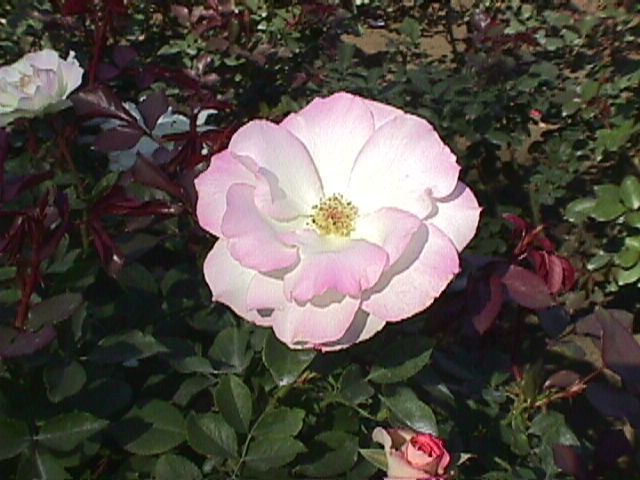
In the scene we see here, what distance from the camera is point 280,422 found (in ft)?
2.93

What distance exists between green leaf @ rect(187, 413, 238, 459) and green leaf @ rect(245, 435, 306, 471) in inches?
0.7

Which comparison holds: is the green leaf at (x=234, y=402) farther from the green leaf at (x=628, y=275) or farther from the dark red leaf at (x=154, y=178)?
the green leaf at (x=628, y=275)

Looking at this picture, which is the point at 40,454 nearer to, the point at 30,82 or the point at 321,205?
the point at 321,205

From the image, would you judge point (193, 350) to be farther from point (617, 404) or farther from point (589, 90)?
point (589, 90)

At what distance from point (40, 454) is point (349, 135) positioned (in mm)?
393

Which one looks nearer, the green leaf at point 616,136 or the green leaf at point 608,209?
the green leaf at point 608,209

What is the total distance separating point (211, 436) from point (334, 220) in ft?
0.74

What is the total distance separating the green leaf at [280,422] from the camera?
0.88 metres

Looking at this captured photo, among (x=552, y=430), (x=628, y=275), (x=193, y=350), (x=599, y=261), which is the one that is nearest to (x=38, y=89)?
(x=193, y=350)

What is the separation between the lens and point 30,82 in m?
1.20

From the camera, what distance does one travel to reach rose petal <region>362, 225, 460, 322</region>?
786 mm

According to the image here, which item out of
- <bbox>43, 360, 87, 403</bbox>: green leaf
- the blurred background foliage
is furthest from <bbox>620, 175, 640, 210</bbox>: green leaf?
<bbox>43, 360, 87, 403</bbox>: green leaf

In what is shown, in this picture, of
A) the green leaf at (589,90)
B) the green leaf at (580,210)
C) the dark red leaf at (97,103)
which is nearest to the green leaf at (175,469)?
the dark red leaf at (97,103)

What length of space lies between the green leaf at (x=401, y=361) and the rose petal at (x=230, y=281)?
0.15 metres
